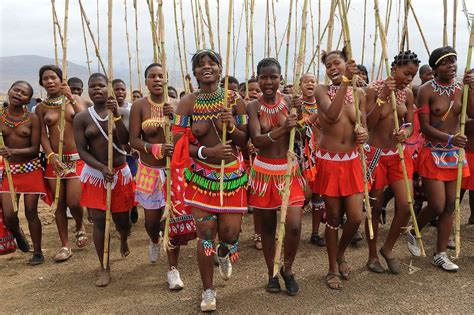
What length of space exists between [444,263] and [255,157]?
6.92 feet

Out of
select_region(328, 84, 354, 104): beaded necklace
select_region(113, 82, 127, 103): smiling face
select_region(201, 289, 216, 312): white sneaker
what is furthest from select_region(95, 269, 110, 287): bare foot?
select_region(328, 84, 354, 104): beaded necklace

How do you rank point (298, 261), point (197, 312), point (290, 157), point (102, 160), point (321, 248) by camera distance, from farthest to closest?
point (321, 248)
point (298, 261)
point (102, 160)
point (197, 312)
point (290, 157)

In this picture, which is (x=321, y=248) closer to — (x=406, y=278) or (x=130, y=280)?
(x=406, y=278)

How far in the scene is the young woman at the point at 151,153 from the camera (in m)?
3.69

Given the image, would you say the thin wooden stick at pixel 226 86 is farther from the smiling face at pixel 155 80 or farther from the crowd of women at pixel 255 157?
the smiling face at pixel 155 80

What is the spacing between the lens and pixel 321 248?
4605mm

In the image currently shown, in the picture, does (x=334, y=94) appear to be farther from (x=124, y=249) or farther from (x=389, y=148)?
(x=124, y=249)

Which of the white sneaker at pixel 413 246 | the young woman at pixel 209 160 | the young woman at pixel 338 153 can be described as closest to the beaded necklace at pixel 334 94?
the young woman at pixel 338 153

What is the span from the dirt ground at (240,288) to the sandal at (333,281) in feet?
0.21

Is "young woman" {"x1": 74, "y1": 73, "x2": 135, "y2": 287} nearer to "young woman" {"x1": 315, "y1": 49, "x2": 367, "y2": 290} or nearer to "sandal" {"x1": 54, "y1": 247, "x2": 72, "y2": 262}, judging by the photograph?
"sandal" {"x1": 54, "y1": 247, "x2": 72, "y2": 262}

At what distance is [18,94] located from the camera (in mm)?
4324

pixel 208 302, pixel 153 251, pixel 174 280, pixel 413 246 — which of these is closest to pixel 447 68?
pixel 413 246

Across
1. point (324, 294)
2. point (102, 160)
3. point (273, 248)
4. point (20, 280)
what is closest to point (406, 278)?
point (324, 294)

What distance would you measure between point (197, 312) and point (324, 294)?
1.11m
